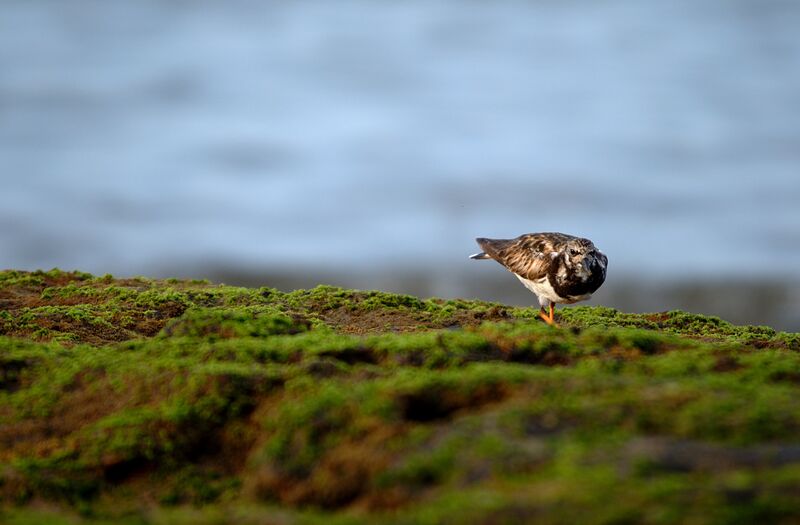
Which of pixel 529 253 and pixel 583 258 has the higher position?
pixel 529 253

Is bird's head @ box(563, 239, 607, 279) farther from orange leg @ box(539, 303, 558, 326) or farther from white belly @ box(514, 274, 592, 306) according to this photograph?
orange leg @ box(539, 303, 558, 326)

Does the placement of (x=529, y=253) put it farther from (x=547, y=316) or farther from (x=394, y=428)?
(x=394, y=428)

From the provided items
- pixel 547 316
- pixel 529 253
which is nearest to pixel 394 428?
pixel 547 316

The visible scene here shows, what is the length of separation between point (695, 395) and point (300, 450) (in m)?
2.62

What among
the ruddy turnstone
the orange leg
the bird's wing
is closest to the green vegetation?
the orange leg

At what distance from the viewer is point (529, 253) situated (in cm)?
1316

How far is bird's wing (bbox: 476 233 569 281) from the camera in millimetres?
12602

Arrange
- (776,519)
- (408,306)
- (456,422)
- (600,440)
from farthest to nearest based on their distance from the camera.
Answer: (408,306)
(456,422)
(600,440)
(776,519)

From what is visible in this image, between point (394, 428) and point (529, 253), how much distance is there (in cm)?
802

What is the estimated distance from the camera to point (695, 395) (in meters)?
5.60

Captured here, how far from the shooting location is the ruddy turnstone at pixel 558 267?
1207 centimetres

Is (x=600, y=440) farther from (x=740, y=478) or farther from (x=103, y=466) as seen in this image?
(x=103, y=466)

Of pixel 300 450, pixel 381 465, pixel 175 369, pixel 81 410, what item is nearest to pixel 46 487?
pixel 81 410

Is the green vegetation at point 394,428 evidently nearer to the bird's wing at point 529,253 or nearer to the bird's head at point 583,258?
the bird's head at point 583,258
